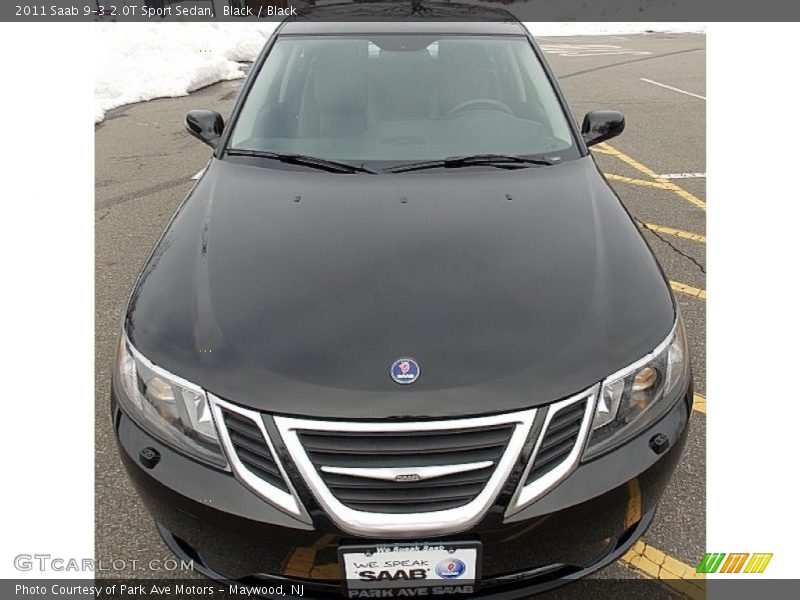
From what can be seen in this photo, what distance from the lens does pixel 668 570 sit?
2.05m

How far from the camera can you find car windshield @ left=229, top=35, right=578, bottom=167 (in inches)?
105

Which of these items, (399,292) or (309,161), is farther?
(309,161)

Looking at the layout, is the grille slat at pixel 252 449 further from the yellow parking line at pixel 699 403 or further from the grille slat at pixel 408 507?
the yellow parking line at pixel 699 403

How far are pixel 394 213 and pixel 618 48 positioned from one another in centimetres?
1754

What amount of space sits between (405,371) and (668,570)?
1175 mm

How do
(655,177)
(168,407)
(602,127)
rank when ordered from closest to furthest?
(168,407) < (602,127) < (655,177)

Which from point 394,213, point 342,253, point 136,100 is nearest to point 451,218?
point 394,213

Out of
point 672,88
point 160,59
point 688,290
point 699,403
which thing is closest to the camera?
point 699,403

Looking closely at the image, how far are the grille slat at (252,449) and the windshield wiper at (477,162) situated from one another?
129cm

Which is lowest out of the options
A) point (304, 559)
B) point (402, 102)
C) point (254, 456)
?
point (304, 559)

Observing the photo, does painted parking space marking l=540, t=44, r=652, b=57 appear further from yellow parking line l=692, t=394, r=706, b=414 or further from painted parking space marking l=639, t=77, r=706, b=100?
yellow parking line l=692, t=394, r=706, b=414

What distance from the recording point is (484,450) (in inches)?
59.5
